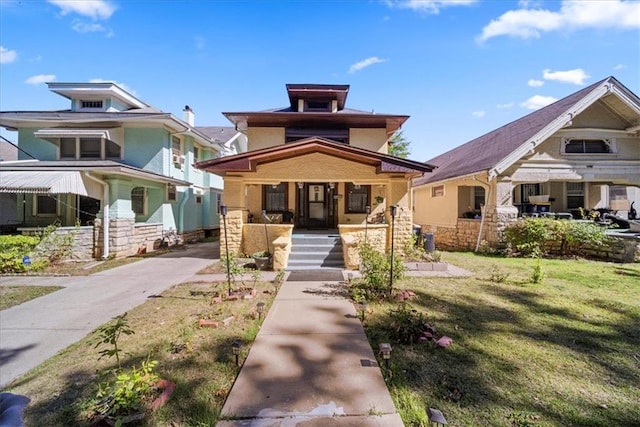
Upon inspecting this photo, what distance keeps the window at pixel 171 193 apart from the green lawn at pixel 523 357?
12776mm

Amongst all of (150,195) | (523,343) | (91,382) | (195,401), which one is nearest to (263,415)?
(195,401)

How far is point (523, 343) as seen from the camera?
13.4 feet

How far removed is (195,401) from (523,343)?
173 inches

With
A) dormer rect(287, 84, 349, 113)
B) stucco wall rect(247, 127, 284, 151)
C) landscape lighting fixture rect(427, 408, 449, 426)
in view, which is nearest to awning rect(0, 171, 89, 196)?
stucco wall rect(247, 127, 284, 151)

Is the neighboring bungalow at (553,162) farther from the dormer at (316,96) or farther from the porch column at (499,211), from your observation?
the dormer at (316,96)

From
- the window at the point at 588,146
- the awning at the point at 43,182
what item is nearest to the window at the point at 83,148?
the awning at the point at 43,182

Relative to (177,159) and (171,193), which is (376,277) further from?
(177,159)

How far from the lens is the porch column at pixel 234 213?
9.71 metres

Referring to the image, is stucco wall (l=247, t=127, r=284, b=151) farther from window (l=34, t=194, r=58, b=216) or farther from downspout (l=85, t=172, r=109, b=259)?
window (l=34, t=194, r=58, b=216)

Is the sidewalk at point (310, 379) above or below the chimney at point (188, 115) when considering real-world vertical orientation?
below

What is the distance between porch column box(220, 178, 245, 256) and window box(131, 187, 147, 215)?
6.43 meters

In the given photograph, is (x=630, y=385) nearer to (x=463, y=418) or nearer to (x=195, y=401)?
(x=463, y=418)

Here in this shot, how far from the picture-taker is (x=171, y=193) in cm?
1491

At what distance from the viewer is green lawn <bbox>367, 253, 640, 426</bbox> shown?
2.71 metres
